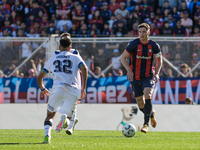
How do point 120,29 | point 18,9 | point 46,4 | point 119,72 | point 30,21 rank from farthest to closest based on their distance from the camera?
point 18,9, point 46,4, point 30,21, point 120,29, point 119,72

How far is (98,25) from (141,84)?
8083 mm

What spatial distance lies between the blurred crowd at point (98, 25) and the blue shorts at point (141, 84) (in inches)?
164

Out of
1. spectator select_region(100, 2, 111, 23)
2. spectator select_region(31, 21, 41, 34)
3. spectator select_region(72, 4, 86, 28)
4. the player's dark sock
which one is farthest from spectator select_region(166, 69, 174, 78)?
spectator select_region(31, 21, 41, 34)

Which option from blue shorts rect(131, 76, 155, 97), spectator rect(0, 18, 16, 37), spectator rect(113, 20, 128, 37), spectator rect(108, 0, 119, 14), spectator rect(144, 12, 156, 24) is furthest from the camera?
spectator rect(108, 0, 119, 14)

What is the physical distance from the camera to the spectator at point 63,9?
16.9 metres

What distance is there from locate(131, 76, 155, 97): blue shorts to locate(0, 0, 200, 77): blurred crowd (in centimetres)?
416

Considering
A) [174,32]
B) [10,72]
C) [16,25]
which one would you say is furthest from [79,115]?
[16,25]

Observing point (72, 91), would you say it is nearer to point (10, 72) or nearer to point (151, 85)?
point (151, 85)

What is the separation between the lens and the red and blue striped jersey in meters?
7.91

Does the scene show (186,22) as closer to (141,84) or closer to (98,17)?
(98,17)

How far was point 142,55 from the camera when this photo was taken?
26.0 feet

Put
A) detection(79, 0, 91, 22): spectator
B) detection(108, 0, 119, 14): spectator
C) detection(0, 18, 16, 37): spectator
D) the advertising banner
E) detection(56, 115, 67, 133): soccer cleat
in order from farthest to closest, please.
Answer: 1. detection(79, 0, 91, 22): spectator
2. detection(108, 0, 119, 14): spectator
3. detection(0, 18, 16, 37): spectator
4. the advertising banner
5. detection(56, 115, 67, 133): soccer cleat

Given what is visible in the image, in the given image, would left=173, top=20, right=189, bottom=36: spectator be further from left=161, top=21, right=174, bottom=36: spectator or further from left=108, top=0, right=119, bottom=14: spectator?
left=108, top=0, right=119, bottom=14: spectator

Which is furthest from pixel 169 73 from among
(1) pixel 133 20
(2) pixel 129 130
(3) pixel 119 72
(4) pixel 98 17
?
(2) pixel 129 130
